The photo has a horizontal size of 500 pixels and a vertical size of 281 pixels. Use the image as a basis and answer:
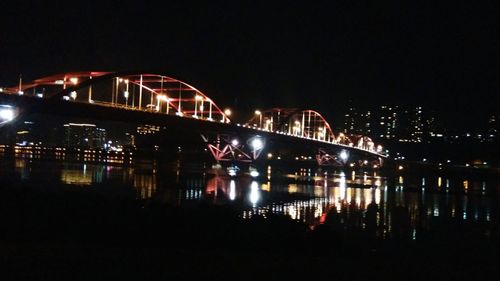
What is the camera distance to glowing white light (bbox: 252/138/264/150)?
285 feet

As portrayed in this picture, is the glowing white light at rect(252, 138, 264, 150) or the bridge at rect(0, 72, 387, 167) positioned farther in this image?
the glowing white light at rect(252, 138, 264, 150)

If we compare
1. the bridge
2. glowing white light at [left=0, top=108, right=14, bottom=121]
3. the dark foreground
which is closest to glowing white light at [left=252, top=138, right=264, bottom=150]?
the bridge

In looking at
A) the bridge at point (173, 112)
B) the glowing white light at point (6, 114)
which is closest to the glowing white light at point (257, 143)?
the bridge at point (173, 112)

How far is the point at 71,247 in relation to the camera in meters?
12.5

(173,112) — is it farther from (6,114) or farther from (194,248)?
(194,248)

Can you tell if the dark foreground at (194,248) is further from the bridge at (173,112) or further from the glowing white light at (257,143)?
the glowing white light at (257,143)

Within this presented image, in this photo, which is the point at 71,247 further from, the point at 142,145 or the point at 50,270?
the point at 142,145

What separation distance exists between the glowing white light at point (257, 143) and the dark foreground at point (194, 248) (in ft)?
208

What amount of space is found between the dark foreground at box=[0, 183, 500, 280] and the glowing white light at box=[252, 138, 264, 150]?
63364 mm

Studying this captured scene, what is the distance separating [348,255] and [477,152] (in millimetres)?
174212

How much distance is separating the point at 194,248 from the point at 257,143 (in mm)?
73378

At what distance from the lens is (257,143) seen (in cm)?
8762

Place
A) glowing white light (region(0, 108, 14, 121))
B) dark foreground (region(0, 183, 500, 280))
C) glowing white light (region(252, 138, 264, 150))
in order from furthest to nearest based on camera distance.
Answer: glowing white light (region(252, 138, 264, 150)) → glowing white light (region(0, 108, 14, 121)) → dark foreground (region(0, 183, 500, 280))

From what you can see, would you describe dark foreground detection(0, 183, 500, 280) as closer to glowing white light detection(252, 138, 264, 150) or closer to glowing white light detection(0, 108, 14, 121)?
glowing white light detection(0, 108, 14, 121)
